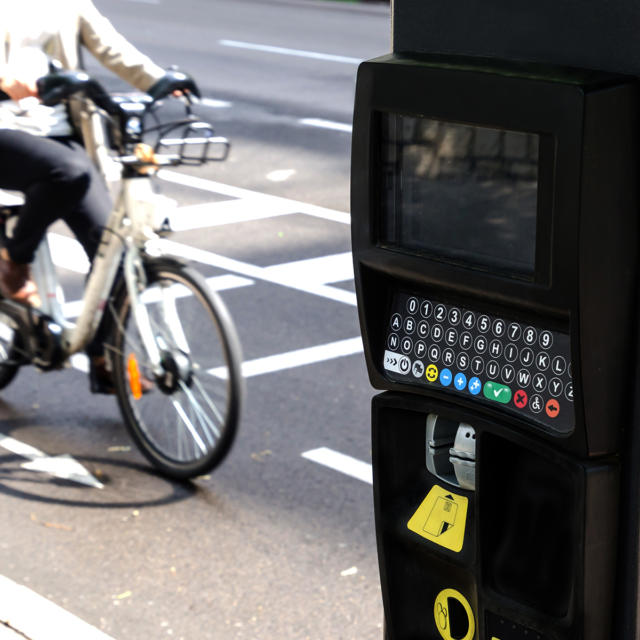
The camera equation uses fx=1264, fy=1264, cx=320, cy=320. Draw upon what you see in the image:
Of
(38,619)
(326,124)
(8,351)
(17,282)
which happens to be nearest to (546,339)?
(38,619)

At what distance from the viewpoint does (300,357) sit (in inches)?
227

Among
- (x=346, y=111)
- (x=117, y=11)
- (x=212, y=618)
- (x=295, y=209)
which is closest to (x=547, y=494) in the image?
(x=212, y=618)

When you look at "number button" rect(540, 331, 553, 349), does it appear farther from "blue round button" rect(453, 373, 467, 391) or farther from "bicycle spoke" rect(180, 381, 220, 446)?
"bicycle spoke" rect(180, 381, 220, 446)

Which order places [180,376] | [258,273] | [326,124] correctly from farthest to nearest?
[326,124]
[258,273]
[180,376]

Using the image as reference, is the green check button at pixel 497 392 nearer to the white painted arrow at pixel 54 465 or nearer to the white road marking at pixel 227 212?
the white painted arrow at pixel 54 465

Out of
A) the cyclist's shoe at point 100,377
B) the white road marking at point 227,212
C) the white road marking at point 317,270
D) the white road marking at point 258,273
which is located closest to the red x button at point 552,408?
the cyclist's shoe at point 100,377

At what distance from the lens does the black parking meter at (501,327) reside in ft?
5.31

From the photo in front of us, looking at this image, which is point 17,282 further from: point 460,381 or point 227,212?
point 227,212

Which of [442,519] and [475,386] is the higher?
[475,386]

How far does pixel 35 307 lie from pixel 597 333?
355 centimetres

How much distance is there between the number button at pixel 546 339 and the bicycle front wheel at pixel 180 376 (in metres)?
2.56

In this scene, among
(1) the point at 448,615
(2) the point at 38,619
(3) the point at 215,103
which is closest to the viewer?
(1) the point at 448,615

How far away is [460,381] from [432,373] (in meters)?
0.06

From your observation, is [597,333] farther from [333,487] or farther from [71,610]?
[333,487]
